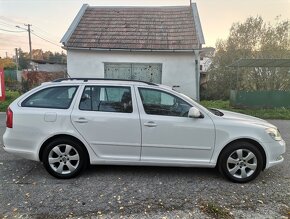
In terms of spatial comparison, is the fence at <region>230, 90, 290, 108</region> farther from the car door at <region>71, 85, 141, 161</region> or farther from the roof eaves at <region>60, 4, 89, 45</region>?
the car door at <region>71, 85, 141, 161</region>

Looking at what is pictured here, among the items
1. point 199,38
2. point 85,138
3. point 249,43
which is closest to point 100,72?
point 199,38

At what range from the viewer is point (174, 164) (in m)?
4.08

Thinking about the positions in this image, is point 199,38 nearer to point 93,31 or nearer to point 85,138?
point 93,31

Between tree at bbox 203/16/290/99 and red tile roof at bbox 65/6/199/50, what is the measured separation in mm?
3731

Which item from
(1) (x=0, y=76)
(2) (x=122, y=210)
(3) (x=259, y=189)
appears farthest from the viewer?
(1) (x=0, y=76)

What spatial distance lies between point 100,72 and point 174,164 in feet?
27.3

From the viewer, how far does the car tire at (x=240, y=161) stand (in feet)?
13.1

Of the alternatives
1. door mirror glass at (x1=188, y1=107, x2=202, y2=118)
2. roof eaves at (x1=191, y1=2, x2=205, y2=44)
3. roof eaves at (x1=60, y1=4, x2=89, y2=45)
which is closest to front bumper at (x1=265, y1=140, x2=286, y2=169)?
door mirror glass at (x1=188, y1=107, x2=202, y2=118)

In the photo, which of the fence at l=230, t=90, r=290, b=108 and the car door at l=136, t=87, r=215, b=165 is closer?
the car door at l=136, t=87, r=215, b=165

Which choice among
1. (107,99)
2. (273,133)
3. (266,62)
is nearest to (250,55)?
(266,62)

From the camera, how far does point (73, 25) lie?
40.5 feet

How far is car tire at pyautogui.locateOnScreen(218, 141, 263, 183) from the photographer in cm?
400

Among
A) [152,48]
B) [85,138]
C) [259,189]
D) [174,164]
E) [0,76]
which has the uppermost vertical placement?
[152,48]

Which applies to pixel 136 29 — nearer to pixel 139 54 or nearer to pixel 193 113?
pixel 139 54
